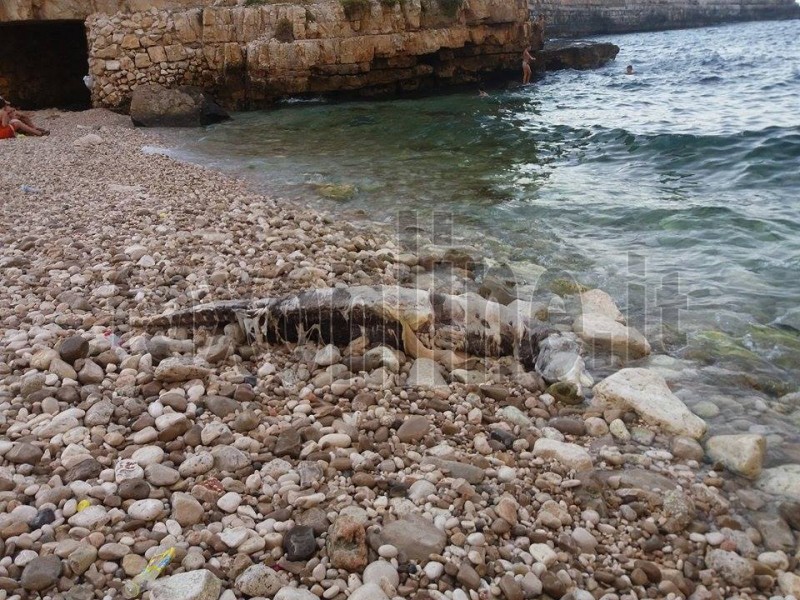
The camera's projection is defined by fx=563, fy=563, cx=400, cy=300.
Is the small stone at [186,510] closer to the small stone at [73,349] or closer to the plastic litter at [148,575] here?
the plastic litter at [148,575]

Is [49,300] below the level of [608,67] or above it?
below

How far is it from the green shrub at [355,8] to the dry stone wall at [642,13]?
104ft

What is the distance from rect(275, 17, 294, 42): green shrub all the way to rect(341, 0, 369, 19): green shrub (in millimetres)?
1886

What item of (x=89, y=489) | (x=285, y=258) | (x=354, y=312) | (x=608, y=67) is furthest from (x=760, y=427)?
(x=608, y=67)

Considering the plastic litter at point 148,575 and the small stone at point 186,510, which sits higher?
the small stone at point 186,510

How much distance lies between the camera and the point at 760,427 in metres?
3.08

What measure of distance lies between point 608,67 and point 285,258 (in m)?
27.5

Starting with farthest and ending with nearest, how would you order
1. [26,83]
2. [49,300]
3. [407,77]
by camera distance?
[407,77] → [26,83] → [49,300]

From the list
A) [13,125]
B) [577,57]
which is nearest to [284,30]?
[13,125]

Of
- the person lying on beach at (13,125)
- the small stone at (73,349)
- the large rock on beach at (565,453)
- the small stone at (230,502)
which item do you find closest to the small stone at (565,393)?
the large rock on beach at (565,453)

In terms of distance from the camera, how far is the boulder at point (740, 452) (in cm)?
272

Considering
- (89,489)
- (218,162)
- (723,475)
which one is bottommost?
(723,475)

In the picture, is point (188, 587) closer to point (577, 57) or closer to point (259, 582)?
point (259, 582)

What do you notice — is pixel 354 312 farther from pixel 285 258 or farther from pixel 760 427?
pixel 760 427
